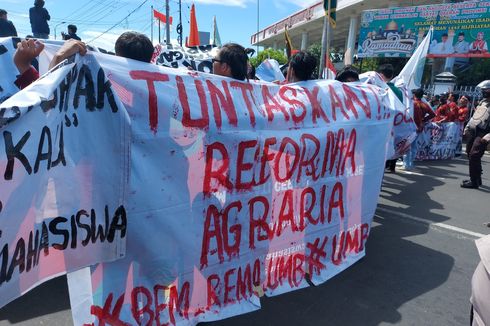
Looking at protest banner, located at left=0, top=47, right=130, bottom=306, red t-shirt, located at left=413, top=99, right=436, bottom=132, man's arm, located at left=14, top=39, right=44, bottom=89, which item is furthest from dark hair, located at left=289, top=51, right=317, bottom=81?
red t-shirt, located at left=413, top=99, right=436, bottom=132

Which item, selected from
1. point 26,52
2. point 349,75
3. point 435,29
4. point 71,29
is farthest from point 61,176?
point 435,29

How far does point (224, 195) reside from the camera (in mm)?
2730

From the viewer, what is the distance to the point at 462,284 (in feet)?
11.9

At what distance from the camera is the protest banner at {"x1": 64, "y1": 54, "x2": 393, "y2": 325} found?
232 centimetres

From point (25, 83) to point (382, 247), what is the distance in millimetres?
3571

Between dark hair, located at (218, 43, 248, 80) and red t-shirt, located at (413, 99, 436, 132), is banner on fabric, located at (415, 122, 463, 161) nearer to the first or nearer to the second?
red t-shirt, located at (413, 99, 436, 132)

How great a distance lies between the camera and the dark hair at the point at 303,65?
3549mm

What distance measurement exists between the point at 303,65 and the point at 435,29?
1898cm

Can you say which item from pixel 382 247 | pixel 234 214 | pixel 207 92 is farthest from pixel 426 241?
pixel 207 92

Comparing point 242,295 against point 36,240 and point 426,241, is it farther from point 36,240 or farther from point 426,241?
point 426,241

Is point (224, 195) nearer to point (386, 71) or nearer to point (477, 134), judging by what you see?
point (386, 71)

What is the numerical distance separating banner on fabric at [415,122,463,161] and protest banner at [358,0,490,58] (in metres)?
9.19

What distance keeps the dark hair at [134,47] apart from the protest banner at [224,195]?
0.36 m

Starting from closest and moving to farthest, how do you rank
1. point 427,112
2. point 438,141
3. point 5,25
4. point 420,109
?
point 5,25 < point 420,109 < point 427,112 < point 438,141
